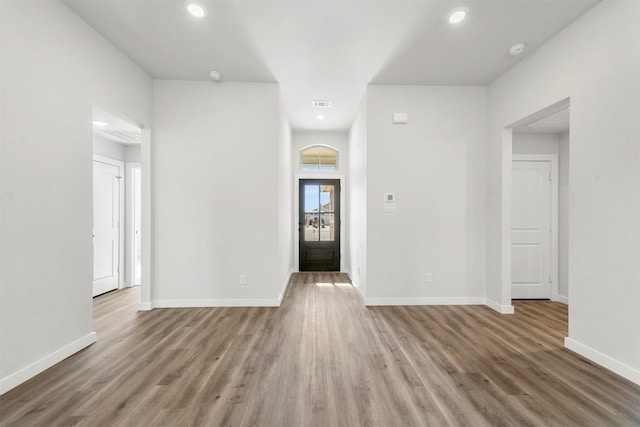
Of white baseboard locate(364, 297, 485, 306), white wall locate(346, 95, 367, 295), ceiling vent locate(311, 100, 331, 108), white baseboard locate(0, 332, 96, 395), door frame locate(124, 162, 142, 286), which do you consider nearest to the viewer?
white baseboard locate(0, 332, 96, 395)

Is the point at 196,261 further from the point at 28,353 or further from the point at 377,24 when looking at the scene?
the point at 377,24

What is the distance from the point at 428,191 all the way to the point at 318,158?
288 cm

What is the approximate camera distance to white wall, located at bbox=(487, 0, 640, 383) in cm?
207

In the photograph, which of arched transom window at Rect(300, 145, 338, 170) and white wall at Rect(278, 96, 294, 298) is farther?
arched transom window at Rect(300, 145, 338, 170)

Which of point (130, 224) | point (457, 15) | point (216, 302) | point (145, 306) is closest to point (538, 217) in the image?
point (457, 15)

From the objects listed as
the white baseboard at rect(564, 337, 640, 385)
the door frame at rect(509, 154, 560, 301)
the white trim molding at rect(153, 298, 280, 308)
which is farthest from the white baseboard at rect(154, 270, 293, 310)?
the door frame at rect(509, 154, 560, 301)

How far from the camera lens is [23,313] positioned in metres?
2.01

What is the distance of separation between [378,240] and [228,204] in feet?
6.70

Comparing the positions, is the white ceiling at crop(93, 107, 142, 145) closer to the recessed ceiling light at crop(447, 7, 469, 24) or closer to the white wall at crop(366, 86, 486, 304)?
the white wall at crop(366, 86, 486, 304)

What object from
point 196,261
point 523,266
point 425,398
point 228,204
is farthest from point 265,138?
point 523,266

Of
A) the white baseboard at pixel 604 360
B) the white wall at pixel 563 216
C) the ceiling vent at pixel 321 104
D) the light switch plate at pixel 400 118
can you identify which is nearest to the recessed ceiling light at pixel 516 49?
the light switch plate at pixel 400 118

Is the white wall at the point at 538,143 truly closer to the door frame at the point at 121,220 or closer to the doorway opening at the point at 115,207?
the doorway opening at the point at 115,207

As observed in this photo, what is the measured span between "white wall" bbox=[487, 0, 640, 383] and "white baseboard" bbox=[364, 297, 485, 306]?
1282 mm

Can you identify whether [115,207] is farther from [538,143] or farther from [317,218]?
[538,143]
